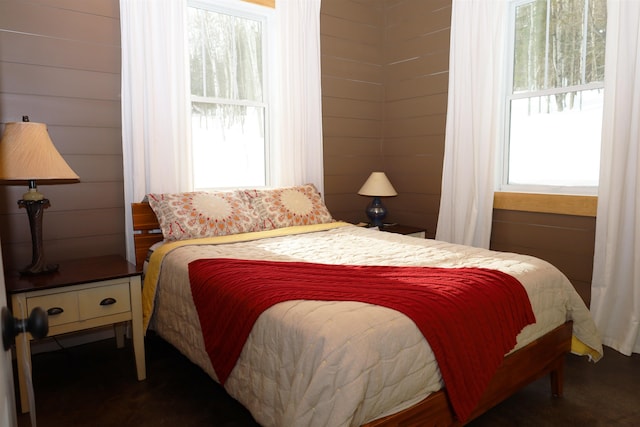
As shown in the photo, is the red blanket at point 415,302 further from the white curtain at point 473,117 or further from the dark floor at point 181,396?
the white curtain at point 473,117

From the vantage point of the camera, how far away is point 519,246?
127 inches

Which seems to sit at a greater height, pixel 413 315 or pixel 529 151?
pixel 529 151

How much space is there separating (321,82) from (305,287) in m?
2.50

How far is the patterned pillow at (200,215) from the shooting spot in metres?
2.65

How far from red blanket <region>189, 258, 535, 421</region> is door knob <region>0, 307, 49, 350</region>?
92 centimetres

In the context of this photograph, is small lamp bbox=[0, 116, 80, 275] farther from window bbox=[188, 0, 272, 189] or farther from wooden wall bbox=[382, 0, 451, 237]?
wooden wall bbox=[382, 0, 451, 237]

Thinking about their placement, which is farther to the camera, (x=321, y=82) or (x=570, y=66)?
(x=321, y=82)

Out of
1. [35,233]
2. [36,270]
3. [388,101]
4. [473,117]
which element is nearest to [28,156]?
[35,233]

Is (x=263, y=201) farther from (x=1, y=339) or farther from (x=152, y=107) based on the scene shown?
(x=1, y=339)

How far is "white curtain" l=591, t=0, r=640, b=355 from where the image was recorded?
256cm

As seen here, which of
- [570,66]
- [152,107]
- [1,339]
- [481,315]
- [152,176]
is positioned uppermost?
[570,66]

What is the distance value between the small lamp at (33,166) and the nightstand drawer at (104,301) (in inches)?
12.6

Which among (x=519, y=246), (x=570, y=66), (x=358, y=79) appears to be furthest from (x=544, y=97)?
(x=358, y=79)

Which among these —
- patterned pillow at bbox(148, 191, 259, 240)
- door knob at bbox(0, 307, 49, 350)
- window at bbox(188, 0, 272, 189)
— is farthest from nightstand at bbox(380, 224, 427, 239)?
door knob at bbox(0, 307, 49, 350)
